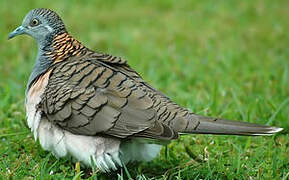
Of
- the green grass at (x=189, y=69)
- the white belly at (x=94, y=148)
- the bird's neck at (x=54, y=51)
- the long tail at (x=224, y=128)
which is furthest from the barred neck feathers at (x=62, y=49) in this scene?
the long tail at (x=224, y=128)

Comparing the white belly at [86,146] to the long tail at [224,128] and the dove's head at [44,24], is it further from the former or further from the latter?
the dove's head at [44,24]

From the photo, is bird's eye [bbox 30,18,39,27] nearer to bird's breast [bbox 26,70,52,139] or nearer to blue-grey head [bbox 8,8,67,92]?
blue-grey head [bbox 8,8,67,92]

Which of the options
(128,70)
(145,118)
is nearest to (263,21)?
(128,70)

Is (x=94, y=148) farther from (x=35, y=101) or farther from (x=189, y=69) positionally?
(x=189, y=69)

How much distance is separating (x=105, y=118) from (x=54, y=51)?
0.98m

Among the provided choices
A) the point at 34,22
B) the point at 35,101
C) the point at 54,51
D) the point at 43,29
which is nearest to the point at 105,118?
the point at 35,101

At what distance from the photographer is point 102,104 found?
4.06 metres

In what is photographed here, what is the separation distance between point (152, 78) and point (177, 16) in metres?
2.58

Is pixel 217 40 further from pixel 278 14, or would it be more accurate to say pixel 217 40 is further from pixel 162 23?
pixel 278 14

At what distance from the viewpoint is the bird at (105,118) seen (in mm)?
3916

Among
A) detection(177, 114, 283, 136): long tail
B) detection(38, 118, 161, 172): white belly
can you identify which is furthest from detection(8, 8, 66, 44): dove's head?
detection(177, 114, 283, 136): long tail

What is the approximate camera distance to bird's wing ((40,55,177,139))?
3.96m

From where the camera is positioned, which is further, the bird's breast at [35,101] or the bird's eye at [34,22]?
the bird's eye at [34,22]

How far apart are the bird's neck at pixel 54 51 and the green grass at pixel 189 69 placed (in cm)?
62
